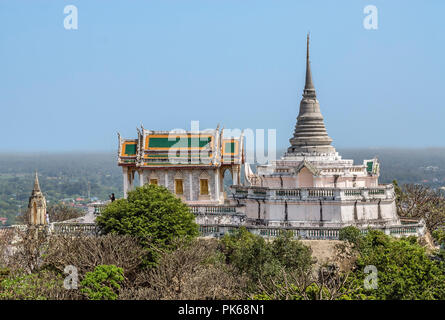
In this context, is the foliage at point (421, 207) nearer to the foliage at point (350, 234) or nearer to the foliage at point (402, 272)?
the foliage at point (350, 234)

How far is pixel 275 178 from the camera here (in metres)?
46.7

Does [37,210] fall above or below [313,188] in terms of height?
below

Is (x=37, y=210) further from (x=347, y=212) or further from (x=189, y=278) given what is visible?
(x=189, y=278)

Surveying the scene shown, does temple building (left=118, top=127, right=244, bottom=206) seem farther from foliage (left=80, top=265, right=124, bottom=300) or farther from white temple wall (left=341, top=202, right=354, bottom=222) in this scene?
foliage (left=80, top=265, right=124, bottom=300)

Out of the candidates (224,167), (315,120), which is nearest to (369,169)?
(315,120)

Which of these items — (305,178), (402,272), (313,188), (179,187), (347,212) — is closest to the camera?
(402,272)

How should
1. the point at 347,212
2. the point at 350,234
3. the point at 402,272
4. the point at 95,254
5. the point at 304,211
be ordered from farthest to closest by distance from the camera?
the point at 304,211
the point at 347,212
the point at 350,234
the point at 95,254
the point at 402,272

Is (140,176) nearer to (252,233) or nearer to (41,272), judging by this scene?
(252,233)

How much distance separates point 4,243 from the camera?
4197 cm

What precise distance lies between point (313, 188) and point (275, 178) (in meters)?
5.86

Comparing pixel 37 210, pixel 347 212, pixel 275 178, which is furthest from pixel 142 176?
pixel 347 212

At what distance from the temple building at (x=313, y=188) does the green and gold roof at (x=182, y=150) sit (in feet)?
5.83

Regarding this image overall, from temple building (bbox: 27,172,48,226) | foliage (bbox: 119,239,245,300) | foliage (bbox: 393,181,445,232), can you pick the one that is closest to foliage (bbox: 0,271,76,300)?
foliage (bbox: 119,239,245,300)

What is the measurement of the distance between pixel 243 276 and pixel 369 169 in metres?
19.1
